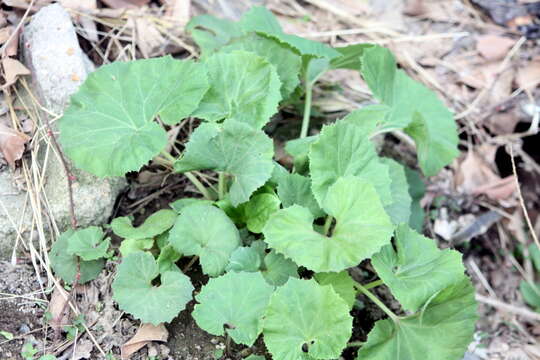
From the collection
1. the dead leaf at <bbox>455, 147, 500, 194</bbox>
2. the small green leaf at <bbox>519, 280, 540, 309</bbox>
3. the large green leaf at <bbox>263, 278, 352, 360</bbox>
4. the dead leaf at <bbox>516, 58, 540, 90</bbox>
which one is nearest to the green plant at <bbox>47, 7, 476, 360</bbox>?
the large green leaf at <bbox>263, 278, 352, 360</bbox>

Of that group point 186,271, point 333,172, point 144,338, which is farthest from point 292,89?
point 144,338

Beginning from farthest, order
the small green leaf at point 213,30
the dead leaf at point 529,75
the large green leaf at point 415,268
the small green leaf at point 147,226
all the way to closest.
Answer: the dead leaf at point 529,75
the small green leaf at point 213,30
the small green leaf at point 147,226
the large green leaf at point 415,268

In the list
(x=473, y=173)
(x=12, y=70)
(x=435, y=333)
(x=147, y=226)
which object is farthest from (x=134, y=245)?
(x=473, y=173)

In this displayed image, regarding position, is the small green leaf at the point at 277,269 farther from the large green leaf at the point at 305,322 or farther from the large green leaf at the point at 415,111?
the large green leaf at the point at 415,111

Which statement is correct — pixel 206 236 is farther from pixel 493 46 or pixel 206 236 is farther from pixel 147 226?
pixel 493 46

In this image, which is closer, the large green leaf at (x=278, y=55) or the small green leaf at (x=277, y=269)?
the small green leaf at (x=277, y=269)

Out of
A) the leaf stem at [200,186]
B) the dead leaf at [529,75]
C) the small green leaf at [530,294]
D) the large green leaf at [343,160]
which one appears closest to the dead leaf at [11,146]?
the leaf stem at [200,186]
